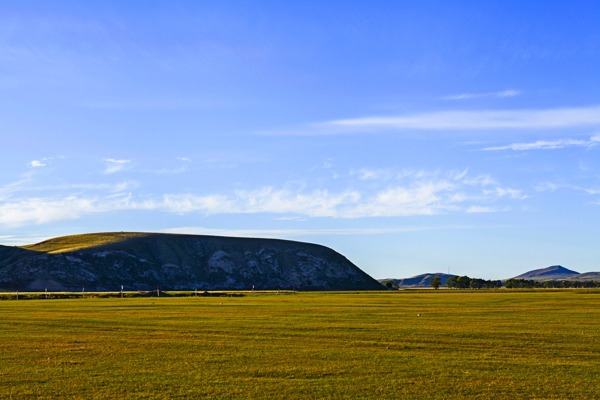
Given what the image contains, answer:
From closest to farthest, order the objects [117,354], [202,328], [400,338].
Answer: [117,354] < [400,338] < [202,328]

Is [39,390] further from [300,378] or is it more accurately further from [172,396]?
[300,378]

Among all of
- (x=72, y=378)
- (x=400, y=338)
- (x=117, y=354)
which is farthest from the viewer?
(x=400, y=338)

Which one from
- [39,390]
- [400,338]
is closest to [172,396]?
[39,390]

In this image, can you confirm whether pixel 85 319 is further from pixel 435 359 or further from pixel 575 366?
pixel 575 366

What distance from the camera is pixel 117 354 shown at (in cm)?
2831

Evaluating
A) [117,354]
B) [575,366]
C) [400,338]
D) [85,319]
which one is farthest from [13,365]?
[85,319]

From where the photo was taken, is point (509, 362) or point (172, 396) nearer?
point (172, 396)

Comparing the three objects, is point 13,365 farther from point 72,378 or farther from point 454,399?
point 454,399

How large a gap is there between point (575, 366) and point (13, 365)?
68.2 feet

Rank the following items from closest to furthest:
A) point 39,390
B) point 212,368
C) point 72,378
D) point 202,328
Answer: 1. point 39,390
2. point 72,378
3. point 212,368
4. point 202,328

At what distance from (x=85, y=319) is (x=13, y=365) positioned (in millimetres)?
25546

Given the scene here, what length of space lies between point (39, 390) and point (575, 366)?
18527 millimetres

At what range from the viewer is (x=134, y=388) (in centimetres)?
2052

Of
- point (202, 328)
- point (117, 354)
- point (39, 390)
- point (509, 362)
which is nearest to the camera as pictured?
point (39, 390)
